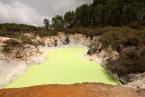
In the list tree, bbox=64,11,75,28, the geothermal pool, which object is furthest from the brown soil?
tree, bbox=64,11,75,28

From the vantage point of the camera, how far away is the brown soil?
57.2 feet

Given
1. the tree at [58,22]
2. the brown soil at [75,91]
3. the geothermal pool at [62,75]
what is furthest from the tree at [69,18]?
the brown soil at [75,91]

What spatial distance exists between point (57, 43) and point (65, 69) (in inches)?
1571

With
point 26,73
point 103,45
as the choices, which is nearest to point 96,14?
point 103,45

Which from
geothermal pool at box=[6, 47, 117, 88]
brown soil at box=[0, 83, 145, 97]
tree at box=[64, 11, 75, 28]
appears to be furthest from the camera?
tree at box=[64, 11, 75, 28]

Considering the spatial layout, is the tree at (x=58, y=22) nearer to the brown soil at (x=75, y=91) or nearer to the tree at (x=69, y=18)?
the tree at (x=69, y=18)

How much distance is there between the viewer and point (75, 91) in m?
17.8

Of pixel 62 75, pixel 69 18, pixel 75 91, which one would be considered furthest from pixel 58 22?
pixel 75 91

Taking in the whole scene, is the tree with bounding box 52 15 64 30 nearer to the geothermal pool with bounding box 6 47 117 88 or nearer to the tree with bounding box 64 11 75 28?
the tree with bounding box 64 11 75 28

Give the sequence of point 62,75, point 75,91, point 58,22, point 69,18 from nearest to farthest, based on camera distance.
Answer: point 75,91, point 62,75, point 69,18, point 58,22

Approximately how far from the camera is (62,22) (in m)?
112

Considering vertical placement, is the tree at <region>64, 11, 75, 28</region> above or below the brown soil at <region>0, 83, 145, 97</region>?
above

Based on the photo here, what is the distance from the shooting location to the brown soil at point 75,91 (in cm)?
1742

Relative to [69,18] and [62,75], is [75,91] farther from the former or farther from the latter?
[69,18]
